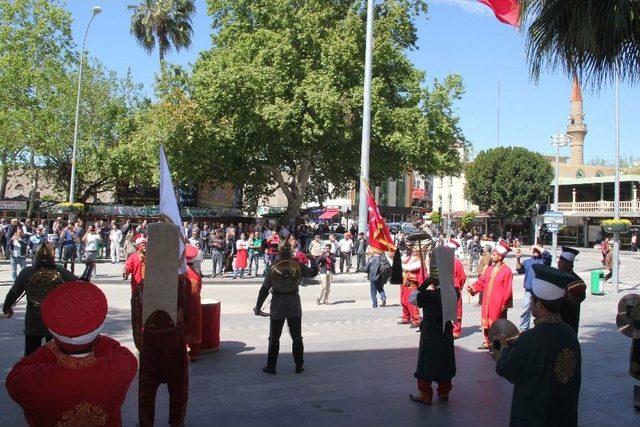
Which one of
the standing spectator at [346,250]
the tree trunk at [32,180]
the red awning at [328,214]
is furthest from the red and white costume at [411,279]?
the red awning at [328,214]

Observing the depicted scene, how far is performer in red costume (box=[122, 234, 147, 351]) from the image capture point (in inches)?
269

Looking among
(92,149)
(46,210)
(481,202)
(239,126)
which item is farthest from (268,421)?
(481,202)

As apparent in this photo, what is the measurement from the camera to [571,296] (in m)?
6.29

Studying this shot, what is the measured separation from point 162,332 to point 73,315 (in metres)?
2.41

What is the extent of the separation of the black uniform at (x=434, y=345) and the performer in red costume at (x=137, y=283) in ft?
9.87

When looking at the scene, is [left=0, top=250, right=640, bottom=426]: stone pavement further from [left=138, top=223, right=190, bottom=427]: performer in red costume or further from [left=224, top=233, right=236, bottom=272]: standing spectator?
[left=224, top=233, right=236, bottom=272]: standing spectator

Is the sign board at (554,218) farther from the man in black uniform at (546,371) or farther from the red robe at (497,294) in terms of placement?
the man in black uniform at (546,371)

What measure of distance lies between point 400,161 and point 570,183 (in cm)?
3315

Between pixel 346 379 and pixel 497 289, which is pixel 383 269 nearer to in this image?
pixel 497 289

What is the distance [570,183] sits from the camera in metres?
57.3

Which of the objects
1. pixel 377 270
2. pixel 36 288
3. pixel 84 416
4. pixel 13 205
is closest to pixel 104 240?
pixel 13 205

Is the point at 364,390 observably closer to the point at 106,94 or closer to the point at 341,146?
the point at 341,146

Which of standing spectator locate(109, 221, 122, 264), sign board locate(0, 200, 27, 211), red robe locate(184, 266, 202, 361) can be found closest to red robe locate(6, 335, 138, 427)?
red robe locate(184, 266, 202, 361)

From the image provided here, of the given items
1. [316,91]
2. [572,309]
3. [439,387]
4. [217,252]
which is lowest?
[439,387]
